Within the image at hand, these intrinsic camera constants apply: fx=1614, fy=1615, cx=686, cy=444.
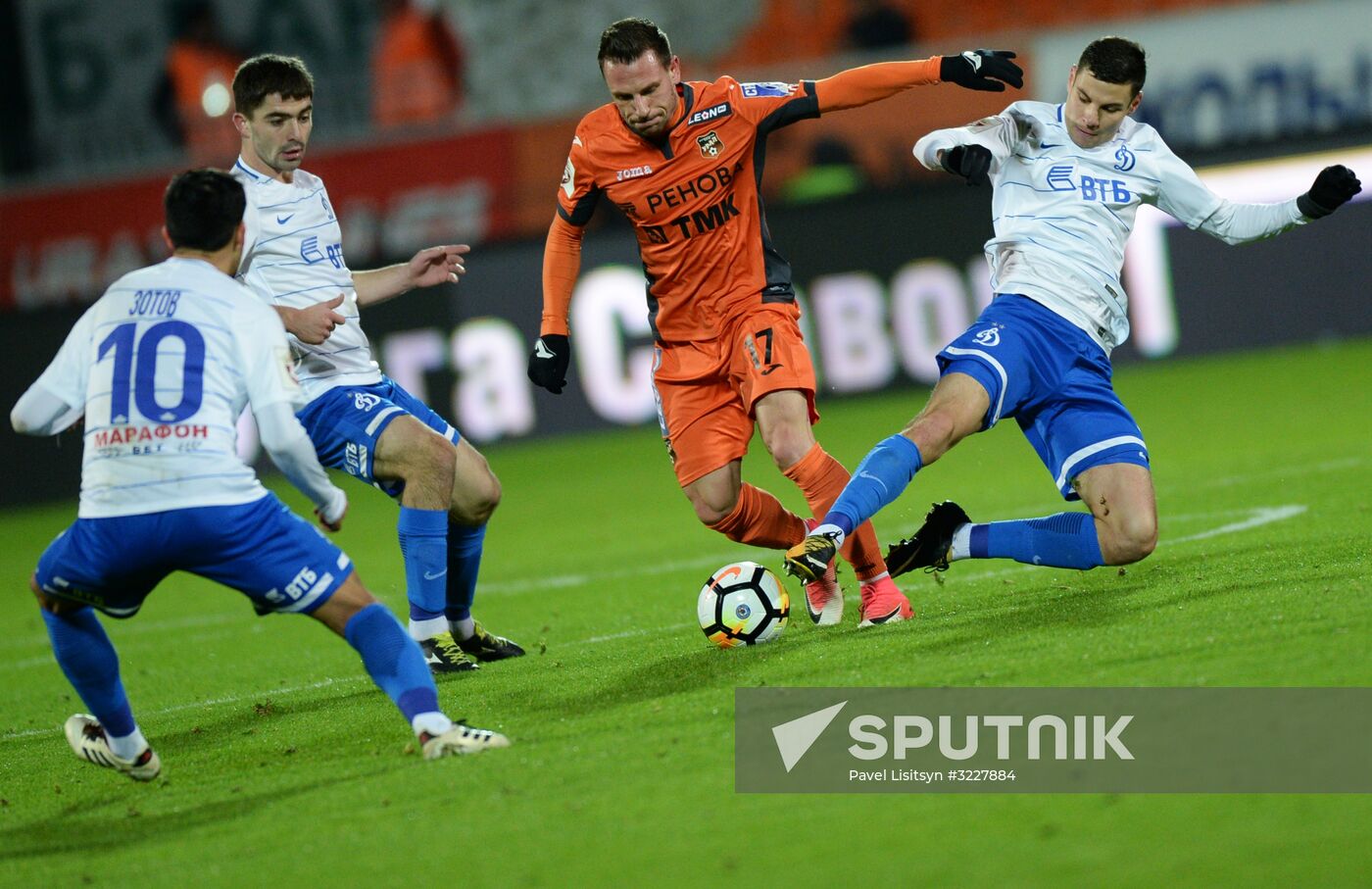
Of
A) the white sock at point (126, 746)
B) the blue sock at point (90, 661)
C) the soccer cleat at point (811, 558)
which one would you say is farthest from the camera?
the soccer cleat at point (811, 558)

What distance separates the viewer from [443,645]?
5953mm

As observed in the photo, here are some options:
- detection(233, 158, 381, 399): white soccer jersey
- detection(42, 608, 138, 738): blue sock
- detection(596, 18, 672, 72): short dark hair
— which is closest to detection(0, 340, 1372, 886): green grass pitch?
detection(42, 608, 138, 738): blue sock

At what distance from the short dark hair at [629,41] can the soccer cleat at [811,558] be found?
6.28 ft

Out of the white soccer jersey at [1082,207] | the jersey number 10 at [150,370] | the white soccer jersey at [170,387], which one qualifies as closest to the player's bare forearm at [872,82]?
the white soccer jersey at [1082,207]

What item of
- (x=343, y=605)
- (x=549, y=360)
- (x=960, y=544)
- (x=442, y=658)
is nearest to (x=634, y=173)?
(x=549, y=360)

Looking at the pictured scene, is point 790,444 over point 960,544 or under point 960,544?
over

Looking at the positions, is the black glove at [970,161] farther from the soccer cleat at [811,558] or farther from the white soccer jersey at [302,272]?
the white soccer jersey at [302,272]

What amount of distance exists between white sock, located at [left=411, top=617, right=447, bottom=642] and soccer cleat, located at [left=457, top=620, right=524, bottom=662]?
25cm

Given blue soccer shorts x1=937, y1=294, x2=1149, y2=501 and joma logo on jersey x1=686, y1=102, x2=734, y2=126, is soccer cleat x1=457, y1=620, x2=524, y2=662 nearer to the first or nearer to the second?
blue soccer shorts x1=937, y1=294, x2=1149, y2=501

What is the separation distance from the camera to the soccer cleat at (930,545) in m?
5.82

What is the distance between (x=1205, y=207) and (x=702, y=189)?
1.83 metres

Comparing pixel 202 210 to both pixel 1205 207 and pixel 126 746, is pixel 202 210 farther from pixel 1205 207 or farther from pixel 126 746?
pixel 1205 207

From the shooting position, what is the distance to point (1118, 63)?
220 inches

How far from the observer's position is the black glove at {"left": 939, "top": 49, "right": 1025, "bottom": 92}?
5.62 metres
